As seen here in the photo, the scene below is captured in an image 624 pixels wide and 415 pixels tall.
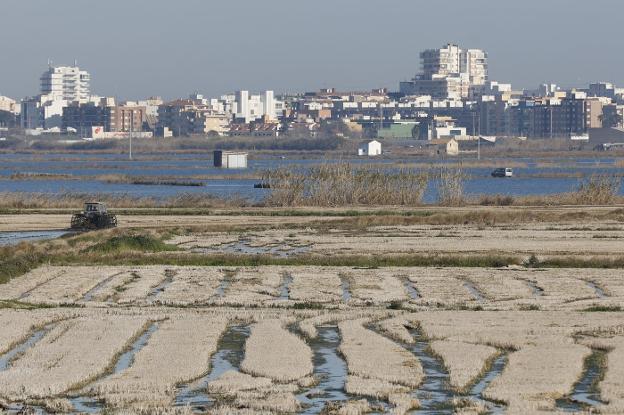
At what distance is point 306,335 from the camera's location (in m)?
24.7

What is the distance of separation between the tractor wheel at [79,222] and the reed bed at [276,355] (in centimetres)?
3051

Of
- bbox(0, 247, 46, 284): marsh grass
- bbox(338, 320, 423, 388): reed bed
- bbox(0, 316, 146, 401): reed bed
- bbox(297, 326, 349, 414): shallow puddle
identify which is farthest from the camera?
bbox(0, 247, 46, 284): marsh grass

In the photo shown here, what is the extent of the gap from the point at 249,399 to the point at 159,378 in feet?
6.44

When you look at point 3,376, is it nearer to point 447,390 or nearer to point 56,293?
point 447,390

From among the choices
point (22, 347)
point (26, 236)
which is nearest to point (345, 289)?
point (22, 347)

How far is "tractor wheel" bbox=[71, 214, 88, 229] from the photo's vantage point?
55.4m

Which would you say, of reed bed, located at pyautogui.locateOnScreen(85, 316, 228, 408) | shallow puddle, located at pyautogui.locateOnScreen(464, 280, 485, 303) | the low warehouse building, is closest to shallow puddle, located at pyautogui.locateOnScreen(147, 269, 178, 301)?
reed bed, located at pyautogui.locateOnScreen(85, 316, 228, 408)

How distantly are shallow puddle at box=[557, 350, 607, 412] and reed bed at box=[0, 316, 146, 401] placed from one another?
661 centimetres

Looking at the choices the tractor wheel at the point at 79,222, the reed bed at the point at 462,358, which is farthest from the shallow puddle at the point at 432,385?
the tractor wheel at the point at 79,222

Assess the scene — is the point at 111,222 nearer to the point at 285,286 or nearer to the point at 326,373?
the point at 285,286

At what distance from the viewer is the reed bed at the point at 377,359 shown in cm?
2009

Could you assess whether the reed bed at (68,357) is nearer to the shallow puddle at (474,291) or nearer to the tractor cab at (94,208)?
the shallow puddle at (474,291)

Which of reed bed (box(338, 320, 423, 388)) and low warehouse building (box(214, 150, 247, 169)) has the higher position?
reed bed (box(338, 320, 423, 388))

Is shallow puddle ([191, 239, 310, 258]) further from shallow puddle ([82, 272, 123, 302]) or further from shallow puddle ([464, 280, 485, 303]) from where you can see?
shallow puddle ([464, 280, 485, 303])
